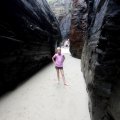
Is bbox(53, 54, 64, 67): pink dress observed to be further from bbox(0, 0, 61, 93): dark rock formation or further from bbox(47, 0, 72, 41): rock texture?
bbox(47, 0, 72, 41): rock texture

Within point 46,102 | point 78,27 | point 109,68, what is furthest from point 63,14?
point 109,68

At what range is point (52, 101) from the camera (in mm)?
5332

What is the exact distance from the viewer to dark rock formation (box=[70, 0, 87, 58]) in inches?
533

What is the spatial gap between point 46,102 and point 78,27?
365 inches

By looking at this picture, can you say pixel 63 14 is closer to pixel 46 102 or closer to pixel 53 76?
pixel 53 76

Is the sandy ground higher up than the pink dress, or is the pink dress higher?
the pink dress

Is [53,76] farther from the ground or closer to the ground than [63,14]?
closer to the ground

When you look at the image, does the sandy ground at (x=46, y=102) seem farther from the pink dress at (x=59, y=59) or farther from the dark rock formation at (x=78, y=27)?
the dark rock formation at (x=78, y=27)

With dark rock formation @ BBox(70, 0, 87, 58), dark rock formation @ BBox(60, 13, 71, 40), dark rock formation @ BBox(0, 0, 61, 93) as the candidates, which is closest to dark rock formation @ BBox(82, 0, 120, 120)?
dark rock formation @ BBox(0, 0, 61, 93)

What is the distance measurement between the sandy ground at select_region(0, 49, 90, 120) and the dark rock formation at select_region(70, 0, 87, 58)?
6.69m

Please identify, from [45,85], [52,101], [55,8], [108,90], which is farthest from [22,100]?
[55,8]

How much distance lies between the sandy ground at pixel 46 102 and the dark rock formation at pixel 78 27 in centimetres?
669

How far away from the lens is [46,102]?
5266 millimetres

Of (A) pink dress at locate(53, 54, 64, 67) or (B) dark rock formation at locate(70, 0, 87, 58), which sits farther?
(B) dark rock formation at locate(70, 0, 87, 58)
